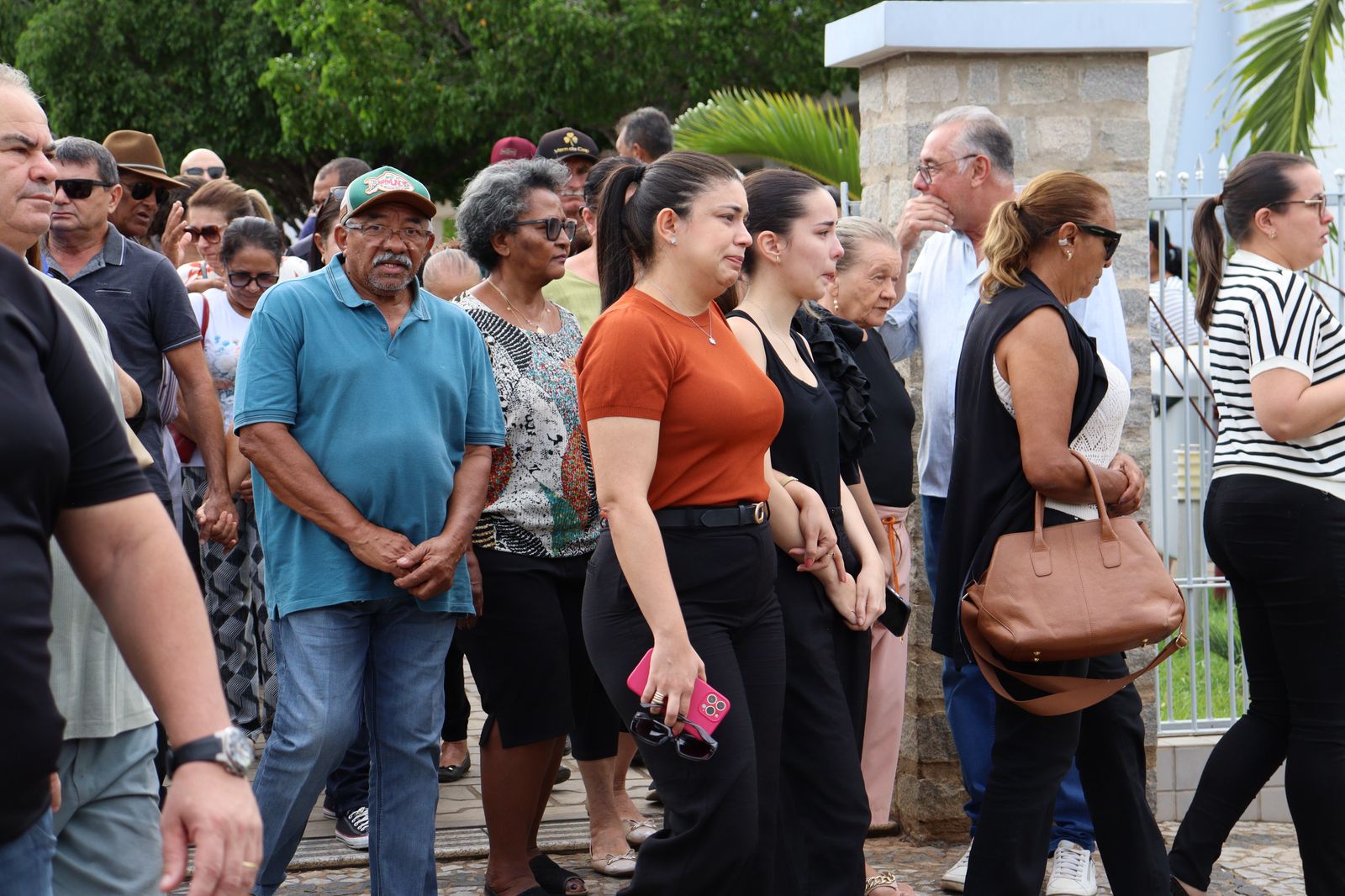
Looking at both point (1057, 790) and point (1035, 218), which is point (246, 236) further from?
point (1057, 790)

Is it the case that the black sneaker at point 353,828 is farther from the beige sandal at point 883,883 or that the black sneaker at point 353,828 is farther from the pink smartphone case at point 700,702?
the pink smartphone case at point 700,702

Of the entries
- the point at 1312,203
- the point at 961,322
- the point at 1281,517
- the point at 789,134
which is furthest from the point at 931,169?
the point at 789,134

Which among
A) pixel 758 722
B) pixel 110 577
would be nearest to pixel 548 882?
pixel 758 722

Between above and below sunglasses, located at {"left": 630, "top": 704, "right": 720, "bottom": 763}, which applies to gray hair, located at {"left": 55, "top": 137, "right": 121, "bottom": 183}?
above

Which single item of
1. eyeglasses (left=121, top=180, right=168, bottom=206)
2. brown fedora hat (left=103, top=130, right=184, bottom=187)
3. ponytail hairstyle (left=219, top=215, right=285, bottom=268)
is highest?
brown fedora hat (left=103, top=130, right=184, bottom=187)

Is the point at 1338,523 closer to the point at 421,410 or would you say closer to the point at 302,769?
the point at 421,410

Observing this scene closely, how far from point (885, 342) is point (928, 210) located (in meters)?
0.47

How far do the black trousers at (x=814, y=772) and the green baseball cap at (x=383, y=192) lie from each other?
4.60 ft

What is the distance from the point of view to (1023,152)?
5.64 metres

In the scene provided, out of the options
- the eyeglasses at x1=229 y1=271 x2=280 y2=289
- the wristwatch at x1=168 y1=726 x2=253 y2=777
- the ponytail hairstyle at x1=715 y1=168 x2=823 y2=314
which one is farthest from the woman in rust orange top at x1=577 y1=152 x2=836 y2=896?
the eyeglasses at x1=229 y1=271 x2=280 y2=289

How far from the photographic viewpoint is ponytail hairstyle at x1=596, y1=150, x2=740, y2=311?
12.5ft

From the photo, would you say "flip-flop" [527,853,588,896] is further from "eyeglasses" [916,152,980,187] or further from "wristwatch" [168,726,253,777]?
"wristwatch" [168,726,253,777]

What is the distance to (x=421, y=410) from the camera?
425 cm

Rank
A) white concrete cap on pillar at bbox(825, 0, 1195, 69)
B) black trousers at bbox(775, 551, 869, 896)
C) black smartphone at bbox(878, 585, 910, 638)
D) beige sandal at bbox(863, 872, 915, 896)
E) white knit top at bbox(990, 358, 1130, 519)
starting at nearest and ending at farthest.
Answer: black trousers at bbox(775, 551, 869, 896)
white knit top at bbox(990, 358, 1130, 519)
black smartphone at bbox(878, 585, 910, 638)
beige sandal at bbox(863, 872, 915, 896)
white concrete cap on pillar at bbox(825, 0, 1195, 69)
